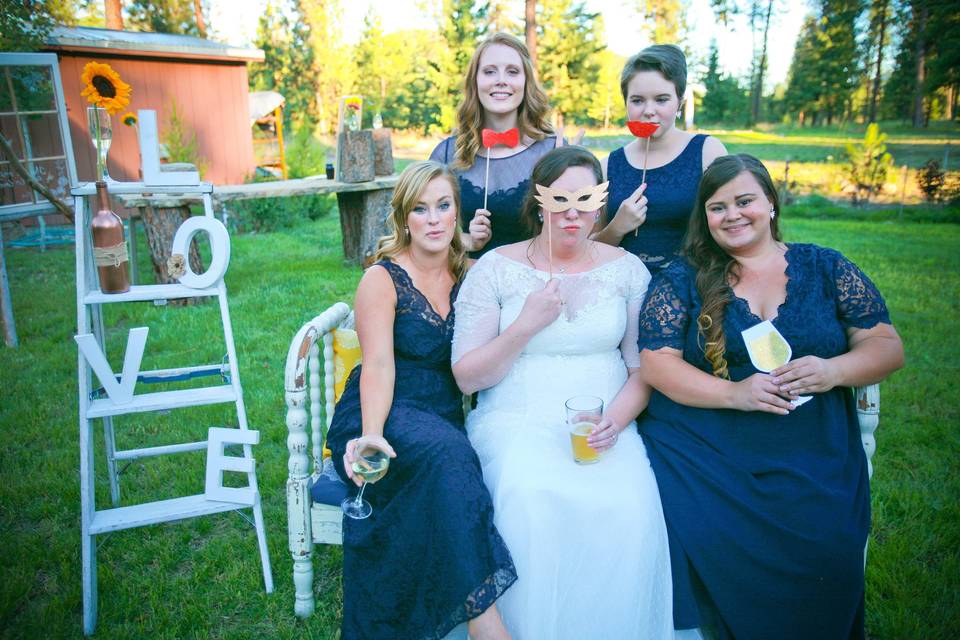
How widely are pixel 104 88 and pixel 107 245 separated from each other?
0.61 meters

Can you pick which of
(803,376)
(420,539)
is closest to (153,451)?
(420,539)

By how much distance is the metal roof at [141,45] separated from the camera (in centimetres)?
1044

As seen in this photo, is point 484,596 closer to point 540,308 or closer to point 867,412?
point 540,308

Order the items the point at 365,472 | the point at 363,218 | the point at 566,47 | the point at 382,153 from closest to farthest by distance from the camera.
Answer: the point at 365,472 < the point at 363,218 < the point at 382,153 < the point at 566,47

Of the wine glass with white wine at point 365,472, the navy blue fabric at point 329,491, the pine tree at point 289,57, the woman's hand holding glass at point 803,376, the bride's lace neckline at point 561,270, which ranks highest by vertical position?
the pine tree at point 289,57

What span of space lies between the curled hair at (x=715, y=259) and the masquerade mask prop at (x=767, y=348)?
141 mm

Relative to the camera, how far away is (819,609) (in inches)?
72.4

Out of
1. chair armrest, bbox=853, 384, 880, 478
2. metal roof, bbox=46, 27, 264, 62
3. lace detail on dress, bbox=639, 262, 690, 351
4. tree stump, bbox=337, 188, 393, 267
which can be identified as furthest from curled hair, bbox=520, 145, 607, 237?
metal roof, bbox=46, 27, 264, 62

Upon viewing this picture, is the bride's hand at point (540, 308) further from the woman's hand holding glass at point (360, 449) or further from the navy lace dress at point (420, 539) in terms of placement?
the woman's hand holding glass at point (360, 449)

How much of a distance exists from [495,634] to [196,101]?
1297 cm

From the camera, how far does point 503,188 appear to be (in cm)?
295

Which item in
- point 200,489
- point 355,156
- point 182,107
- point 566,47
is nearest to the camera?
point 200,489

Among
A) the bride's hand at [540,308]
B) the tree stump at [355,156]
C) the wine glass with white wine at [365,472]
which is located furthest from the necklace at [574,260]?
the tree stump at [355,156]

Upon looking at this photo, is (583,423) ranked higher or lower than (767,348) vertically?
lower
